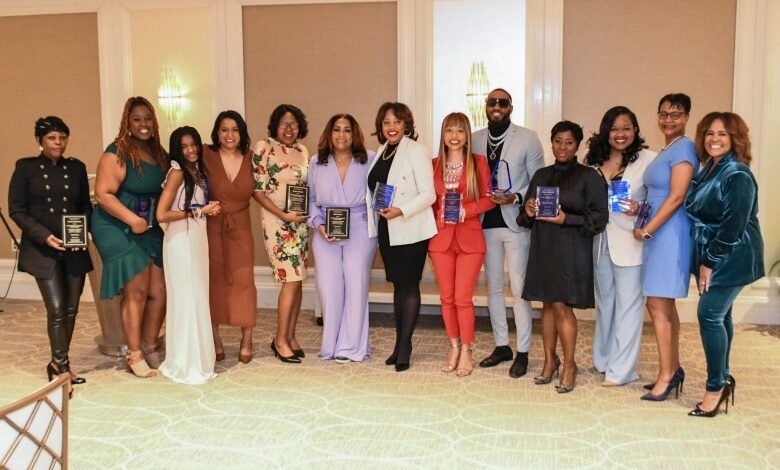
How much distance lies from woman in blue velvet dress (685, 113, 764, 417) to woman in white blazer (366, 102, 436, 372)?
57.9 inches

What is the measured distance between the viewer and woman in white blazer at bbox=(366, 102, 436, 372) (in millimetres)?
→ 4555

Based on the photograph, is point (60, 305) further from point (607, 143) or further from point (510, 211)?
point (607, 143)

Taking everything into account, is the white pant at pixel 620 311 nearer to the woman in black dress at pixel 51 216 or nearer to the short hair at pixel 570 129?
the short hair at pixel 570 129

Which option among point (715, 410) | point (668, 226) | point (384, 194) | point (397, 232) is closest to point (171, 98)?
point (384, 194)

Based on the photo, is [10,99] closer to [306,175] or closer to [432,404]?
[306,175]

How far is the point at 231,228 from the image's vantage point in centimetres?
479

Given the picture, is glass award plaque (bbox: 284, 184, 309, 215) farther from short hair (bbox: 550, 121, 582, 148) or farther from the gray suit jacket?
short hair (bbox: 550, 121, 582, 148)

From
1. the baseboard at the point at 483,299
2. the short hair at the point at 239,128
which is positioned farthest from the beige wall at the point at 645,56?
the short hair at the point at 239,128

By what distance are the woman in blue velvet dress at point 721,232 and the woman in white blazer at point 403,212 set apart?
57.9 inches

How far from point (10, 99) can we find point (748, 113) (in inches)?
258

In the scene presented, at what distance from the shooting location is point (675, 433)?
3.63 m

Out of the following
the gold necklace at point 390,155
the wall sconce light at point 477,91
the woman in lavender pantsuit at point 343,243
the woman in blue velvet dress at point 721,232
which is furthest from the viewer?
the wall sconce light at point 477,91

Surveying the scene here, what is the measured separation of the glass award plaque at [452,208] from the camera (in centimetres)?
444

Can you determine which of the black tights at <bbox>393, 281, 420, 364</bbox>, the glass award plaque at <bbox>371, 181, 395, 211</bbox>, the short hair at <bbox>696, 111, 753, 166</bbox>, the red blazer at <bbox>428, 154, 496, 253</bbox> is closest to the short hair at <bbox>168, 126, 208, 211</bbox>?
the glass award plaque at <bbox>371, 181, 395, 211</bbox>
